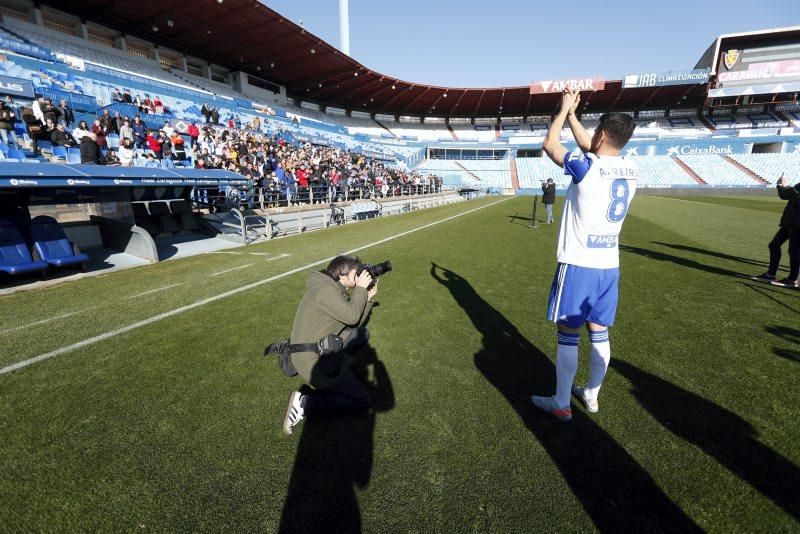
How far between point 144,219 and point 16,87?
930 cm

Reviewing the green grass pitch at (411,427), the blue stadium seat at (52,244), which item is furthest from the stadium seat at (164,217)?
the green grass pitch at (411,427)

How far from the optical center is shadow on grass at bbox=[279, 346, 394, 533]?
1.95m

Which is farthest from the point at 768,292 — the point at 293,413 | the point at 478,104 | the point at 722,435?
the point at 478,104

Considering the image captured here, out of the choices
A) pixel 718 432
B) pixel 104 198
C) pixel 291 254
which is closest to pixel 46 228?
pixel 104 198

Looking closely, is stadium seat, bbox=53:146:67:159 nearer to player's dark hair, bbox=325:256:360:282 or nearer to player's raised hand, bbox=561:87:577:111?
player's dark hair, bbox=325:256:360:282

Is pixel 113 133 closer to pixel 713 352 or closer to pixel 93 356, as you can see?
pixel 93 356

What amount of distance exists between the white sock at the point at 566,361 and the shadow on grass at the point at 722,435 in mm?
791

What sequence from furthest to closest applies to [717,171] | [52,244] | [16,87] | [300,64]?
1. [717,171]
2. [300,64]
3. [16,87]
4. [52,244]

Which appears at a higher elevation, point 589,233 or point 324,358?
point 589,233

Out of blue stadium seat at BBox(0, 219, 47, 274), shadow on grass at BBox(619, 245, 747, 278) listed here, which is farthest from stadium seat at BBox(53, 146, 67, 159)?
shadow on grass at BBox(619, 245, 747, 278)

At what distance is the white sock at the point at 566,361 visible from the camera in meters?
2.65

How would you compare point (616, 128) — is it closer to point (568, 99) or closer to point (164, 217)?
point (568, 99)

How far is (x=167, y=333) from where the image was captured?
4344 millimetres

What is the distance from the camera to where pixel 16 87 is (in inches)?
539
